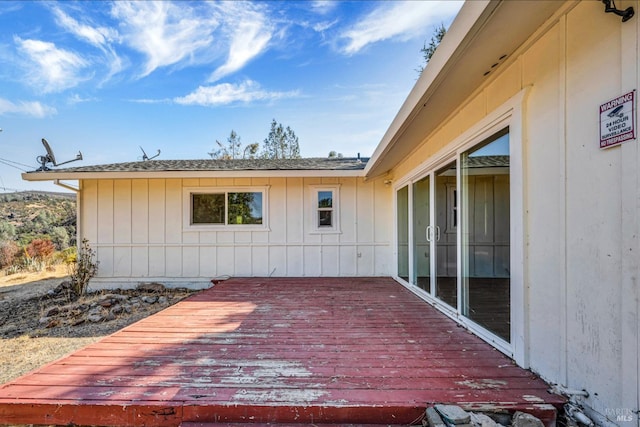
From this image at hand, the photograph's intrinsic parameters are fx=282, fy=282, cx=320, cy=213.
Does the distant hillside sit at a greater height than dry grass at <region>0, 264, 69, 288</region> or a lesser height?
greater

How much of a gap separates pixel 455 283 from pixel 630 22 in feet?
9.26

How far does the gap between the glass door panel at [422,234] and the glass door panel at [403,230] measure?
435 mm

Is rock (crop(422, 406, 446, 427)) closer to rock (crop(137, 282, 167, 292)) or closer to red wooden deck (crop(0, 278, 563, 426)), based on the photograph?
red wooden deck (crop(0, 278, 563, 426))

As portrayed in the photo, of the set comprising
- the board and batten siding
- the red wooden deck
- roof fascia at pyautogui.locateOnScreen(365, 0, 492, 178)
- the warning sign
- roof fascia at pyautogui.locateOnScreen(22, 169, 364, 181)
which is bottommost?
the red wooden deck

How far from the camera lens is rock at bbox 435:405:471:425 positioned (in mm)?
1553

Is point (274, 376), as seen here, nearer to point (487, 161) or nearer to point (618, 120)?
point (618, 120)

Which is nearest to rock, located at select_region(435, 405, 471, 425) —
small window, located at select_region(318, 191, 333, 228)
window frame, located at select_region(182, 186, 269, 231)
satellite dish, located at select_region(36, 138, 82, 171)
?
small window, located at select_region(318, 191, 333, 228)

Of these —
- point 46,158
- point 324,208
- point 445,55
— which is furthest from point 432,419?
point 46,158

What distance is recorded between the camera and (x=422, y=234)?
469cm

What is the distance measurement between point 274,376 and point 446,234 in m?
2.91

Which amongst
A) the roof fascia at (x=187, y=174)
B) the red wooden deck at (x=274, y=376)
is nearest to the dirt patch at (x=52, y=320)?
the red wooden deck at (x=274, y=376)

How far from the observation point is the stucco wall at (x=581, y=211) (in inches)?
56.2

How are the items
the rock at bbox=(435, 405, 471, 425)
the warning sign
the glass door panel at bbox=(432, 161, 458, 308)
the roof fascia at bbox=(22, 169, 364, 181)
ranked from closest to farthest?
1. the warning sign
2. the rock at bbox=(435, 405, 471, 425)
3. the glass door panel at bbox=(432, 161, 458, 308)
4. the roof fascia at bbox=(22, 169, 364, 181)

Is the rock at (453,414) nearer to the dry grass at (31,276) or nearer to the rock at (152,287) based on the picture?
the rock at (152,287)
